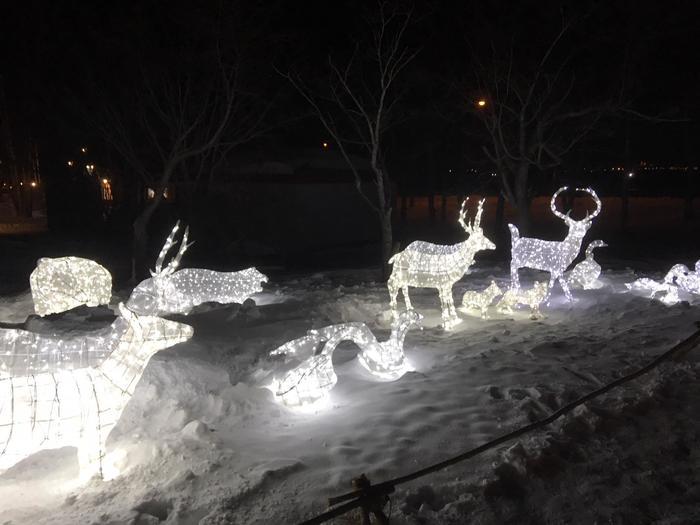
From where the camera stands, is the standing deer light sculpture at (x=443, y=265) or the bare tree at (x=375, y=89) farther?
the bare tree at (x=375, y=89)

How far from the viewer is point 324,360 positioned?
19.5ft

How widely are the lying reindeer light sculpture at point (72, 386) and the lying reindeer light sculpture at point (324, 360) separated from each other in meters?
1.37

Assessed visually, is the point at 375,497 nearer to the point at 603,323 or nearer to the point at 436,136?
the point at 603,323

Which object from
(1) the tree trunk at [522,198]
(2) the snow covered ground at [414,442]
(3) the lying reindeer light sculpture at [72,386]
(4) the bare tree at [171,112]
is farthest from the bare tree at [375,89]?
(3) the lying reindeer light sculpture at [72,386]

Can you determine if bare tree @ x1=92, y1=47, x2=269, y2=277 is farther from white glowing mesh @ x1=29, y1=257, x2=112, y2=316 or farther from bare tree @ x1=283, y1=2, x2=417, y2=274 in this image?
white glowing mesh @ x1=29, y1=257, x2=112, y2=316

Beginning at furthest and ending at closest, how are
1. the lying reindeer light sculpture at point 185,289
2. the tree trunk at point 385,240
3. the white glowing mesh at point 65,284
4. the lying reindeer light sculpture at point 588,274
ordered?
the tree trunk at point 385,240 → the lying reindeer light sculpture at point 588,274 → the lying reindeer light sculpture at point 185,289 → the white glowing mesh at point 65,284

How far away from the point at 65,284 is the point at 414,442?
6.77m

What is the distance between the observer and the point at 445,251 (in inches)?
363

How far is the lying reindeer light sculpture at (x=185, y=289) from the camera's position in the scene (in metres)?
9.41

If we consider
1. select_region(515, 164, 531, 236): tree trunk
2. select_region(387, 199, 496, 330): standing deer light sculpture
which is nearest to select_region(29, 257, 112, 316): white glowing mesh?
select_region(387, 199, 496, 330): standing deer light sculpture

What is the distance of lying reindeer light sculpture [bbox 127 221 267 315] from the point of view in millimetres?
9406

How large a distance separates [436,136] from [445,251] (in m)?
16.2

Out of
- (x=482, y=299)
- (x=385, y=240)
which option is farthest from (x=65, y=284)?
(x=385, y=240)

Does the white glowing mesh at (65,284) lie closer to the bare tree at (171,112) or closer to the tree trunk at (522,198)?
the bare tree at (171,112)
